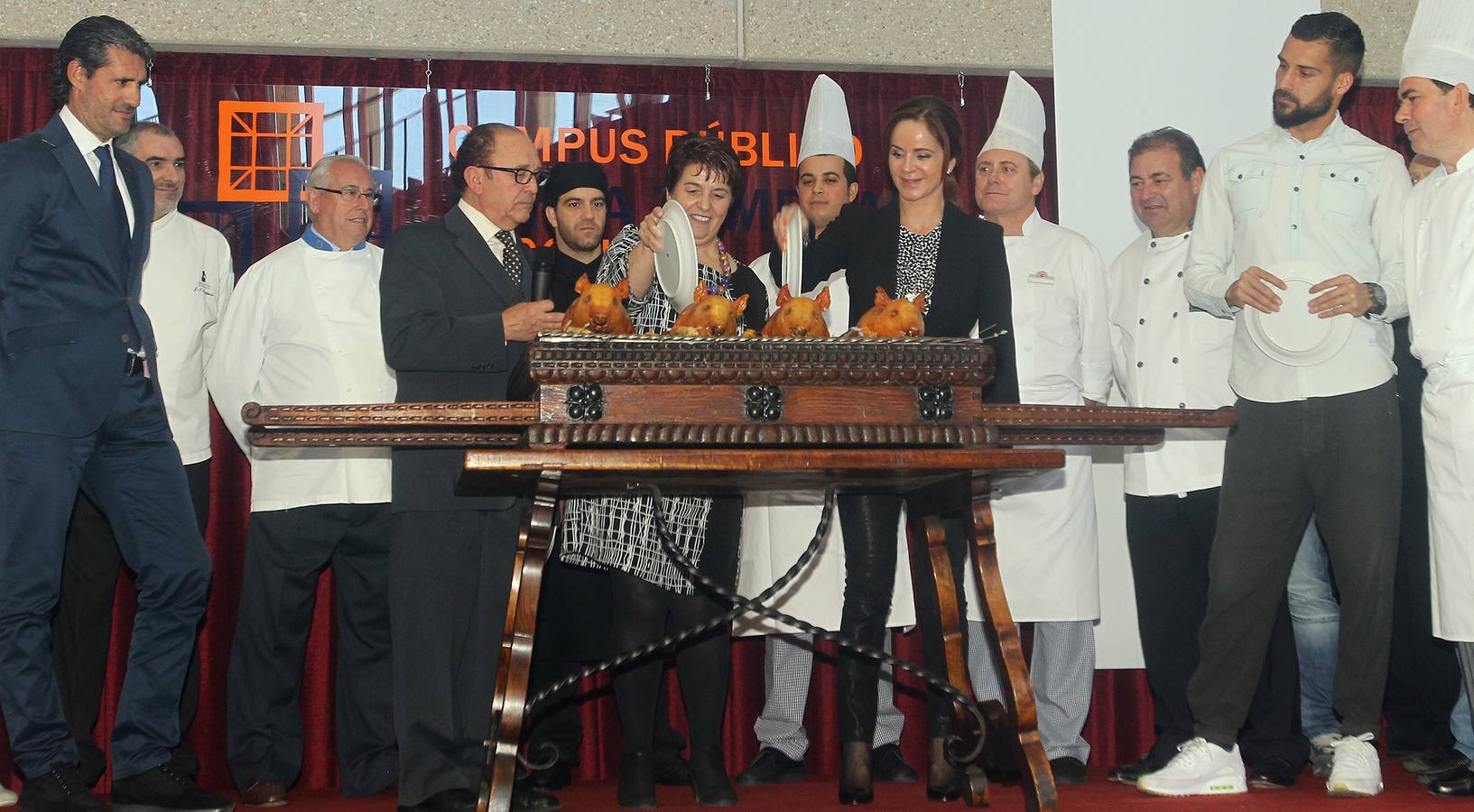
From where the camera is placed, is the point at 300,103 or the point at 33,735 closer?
the point at 33,735

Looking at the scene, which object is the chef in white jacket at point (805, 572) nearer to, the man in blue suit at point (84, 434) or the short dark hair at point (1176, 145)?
the short dark hair at point (1176, 145)

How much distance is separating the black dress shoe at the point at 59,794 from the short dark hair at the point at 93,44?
1460 mm

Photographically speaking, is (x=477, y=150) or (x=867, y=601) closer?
(x=867, y=601)

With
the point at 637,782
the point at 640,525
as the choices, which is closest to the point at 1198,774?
the point at 637,782

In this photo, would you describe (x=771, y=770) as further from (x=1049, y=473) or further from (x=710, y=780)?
(x=1049, y=473)

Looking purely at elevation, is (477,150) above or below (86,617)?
above

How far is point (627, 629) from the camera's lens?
3.10 metres

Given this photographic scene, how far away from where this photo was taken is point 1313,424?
308 centimetres

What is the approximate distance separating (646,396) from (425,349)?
0.81 m

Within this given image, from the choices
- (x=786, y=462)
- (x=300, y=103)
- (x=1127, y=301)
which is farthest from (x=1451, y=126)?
(x=300, y=103)

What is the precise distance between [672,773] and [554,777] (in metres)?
0.31

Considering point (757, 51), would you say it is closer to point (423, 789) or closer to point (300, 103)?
point (300, 103)

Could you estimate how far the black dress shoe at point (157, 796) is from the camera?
296 centimetres

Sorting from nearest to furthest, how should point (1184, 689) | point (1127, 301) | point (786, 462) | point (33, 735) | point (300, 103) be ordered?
point (786, 462) < point (33, 735) < point (1184, 689) < point (1127, 301) < point (300, 103)
